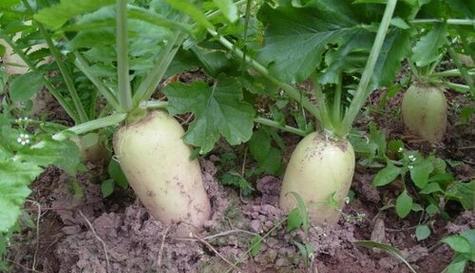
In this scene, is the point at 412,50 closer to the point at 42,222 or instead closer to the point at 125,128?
the point at 125,128


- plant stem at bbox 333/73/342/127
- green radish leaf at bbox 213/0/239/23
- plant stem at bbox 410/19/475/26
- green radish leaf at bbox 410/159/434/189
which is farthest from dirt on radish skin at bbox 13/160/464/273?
green radish leaf at bbox 213/0/239/23

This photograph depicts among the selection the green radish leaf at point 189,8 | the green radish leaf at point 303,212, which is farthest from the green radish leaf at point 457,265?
the green radish leaf at point 189,8

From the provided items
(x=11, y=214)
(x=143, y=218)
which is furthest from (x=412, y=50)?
(x=11, y=214)

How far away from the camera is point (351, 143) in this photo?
1.56m

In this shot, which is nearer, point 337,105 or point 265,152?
point 337,105

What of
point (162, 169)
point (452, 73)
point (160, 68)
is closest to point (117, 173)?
point (162, 169)

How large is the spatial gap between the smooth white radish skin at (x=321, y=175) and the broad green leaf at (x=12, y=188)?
0.57m

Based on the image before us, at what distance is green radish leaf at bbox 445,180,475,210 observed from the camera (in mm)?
1475

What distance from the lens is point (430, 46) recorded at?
1309 millimetres

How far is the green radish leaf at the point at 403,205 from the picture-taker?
1.45 metres

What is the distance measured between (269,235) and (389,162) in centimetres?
33

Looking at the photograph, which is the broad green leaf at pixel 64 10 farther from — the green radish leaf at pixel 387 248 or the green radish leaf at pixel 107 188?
the green radish leaf at pixel 387 248

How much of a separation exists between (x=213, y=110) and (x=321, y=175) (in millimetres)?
255

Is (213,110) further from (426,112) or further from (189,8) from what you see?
(426,112)
